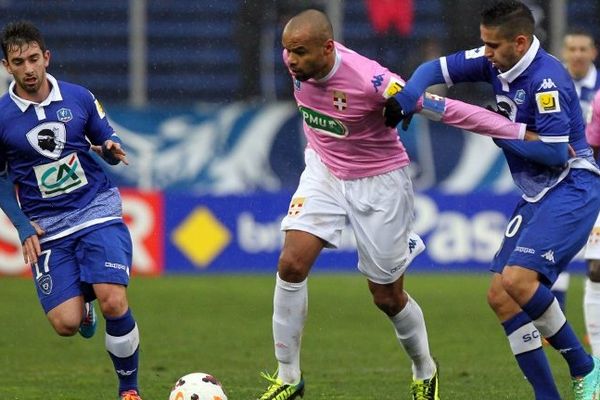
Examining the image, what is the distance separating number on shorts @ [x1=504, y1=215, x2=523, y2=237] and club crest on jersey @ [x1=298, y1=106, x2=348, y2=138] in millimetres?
1069

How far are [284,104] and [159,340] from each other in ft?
21.5

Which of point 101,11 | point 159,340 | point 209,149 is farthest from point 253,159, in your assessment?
point 159,340

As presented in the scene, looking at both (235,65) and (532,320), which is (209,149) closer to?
(235,65)

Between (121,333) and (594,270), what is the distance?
345cm

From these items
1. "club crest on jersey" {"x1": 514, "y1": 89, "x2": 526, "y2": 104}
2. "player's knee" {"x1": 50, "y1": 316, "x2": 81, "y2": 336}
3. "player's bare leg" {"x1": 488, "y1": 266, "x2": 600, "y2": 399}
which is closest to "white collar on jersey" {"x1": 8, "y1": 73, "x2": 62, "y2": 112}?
"player's knee" {"x1": 50, "y1": 316, "x2": 81, "y2": 336}

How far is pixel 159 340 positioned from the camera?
11.9 meters

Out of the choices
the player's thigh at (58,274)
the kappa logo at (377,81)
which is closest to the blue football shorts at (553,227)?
the kappa logo at (377,81)

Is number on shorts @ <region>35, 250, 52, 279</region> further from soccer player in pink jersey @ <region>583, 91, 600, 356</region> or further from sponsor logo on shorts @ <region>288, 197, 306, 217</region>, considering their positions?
soccer player in pink jersey @ <region>583, 91, 600, 356</region>

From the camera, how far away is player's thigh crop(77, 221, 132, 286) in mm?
7906

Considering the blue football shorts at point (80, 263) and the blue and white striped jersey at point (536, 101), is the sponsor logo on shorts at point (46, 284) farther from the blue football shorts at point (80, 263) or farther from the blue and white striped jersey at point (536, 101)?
the blue and white striped jersey at point (536, 101)

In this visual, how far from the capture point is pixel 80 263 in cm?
802

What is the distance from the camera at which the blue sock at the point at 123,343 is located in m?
7.89

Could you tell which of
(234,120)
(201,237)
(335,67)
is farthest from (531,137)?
(234,120)

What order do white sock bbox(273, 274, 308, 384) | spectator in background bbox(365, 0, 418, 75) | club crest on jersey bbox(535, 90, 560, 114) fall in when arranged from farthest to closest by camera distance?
spectator in background bbox(365, 0, 418, 75)
white sock bbox(273, 274, 308, 384)
club crest on jersey bbox(535, 90, 560, 114)
